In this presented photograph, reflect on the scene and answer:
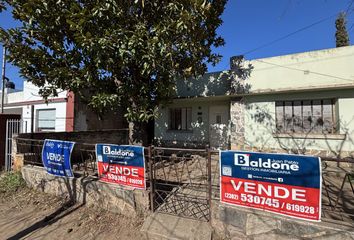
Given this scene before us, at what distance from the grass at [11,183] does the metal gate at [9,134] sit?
3.80 ft

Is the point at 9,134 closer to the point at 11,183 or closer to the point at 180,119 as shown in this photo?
the point at 11,183

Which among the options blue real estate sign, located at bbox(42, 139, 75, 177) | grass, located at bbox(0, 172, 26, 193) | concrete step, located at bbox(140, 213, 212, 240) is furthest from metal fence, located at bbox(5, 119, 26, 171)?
concrete step, located at bbox(140, 213, 212, 240)

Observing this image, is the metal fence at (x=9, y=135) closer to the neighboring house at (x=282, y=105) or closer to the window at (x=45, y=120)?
the window at (x=45, y=120)

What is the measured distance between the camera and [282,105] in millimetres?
8922

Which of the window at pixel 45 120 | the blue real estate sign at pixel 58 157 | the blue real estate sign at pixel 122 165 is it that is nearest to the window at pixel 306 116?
the blue real estate sign at pixel 122 165

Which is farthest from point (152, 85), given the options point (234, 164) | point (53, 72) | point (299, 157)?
point (299, 157)

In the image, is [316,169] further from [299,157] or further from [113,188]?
[113,188]

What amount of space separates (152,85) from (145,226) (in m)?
4.20

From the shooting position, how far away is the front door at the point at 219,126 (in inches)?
417

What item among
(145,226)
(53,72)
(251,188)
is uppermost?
(53,72)

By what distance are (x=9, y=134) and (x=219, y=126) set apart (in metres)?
8.58

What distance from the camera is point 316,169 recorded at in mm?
2814

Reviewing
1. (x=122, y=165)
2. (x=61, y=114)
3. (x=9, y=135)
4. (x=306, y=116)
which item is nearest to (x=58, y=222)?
(x=122, y=165)

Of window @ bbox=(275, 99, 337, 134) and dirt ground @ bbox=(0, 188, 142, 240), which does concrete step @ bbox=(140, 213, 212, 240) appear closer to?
dirt ground @ bbox=(0, 188, 142, 240)
